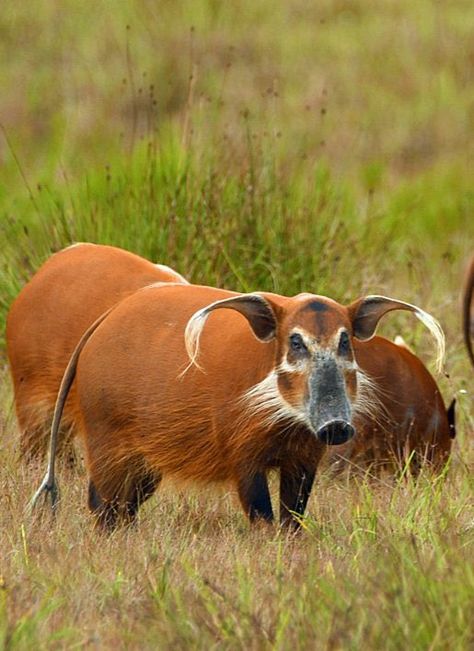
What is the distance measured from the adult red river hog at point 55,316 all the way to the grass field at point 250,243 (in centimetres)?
19

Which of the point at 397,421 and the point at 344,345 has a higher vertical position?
the point at 344,345

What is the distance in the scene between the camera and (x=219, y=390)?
15.5 ft

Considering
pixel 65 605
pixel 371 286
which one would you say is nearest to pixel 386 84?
pixel 371 286

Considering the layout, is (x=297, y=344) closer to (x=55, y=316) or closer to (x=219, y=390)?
(x=219, y=390)

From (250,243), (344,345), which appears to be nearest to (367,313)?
(344,345)

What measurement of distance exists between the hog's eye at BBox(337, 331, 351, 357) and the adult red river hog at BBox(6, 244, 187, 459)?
963 mm

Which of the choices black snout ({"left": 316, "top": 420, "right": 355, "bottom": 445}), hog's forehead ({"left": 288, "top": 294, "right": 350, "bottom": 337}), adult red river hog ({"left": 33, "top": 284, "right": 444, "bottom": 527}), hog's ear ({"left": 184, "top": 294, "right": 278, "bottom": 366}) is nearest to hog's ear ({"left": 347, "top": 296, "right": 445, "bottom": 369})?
adult red river hog ({"left": 33, "top": 284, "right": 444, "bottom": 527})

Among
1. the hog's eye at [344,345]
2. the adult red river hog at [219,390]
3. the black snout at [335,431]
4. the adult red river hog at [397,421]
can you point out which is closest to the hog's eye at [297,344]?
the adult red river hog at [219,390]

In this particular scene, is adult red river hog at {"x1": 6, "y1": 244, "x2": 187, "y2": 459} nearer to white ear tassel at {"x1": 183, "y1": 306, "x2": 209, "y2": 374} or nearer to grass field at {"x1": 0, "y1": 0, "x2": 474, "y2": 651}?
grass field at {"x1": 0, "y1": 0, "x2": 474, "y2": 651}

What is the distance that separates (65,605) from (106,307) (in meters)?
1.61

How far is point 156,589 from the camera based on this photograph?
380 centimetres

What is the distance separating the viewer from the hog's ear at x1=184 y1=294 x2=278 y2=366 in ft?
14.9

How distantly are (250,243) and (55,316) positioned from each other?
167 cm

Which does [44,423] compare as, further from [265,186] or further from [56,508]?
[265,186]
